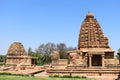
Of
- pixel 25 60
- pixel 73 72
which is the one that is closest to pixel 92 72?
pixel 73 72

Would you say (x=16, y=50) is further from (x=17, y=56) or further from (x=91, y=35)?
(x=91, y=35)

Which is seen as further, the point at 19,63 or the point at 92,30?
the point at 19,63

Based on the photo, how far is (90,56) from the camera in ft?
106

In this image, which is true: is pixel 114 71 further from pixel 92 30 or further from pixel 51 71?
pixel 92 30

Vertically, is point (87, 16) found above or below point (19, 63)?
above

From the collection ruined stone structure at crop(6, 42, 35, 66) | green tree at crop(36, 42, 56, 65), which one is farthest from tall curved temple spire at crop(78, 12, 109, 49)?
green tree at crop(36, 42, 56, 65)

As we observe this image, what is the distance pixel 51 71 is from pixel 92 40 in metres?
11.1

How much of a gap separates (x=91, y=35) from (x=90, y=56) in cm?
617

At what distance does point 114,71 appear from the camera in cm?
Result: 2819

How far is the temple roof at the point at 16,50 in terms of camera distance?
43219mm

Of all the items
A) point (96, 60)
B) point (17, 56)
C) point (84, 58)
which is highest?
point (17, 56)

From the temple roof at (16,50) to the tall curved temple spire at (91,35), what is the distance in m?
11.2

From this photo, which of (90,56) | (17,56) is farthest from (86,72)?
(17,56)

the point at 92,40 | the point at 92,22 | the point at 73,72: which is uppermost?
the point at 92,22
